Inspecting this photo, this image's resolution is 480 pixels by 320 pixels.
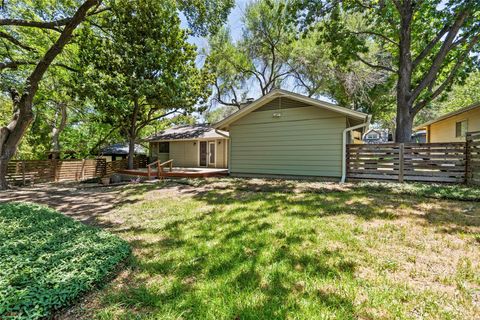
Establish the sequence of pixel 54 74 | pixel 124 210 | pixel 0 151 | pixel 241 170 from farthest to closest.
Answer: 1. pixel 54 74
2. pixel 241 170
3. pixel 0 151
4. pixel 124 210

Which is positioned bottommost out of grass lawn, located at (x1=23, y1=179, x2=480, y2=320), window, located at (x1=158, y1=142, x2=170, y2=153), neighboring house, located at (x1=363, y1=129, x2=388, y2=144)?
grass lawn, located at (x1=23, y1=179, x2=480, y2=320)

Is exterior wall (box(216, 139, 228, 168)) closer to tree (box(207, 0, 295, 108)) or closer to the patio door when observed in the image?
the patio door

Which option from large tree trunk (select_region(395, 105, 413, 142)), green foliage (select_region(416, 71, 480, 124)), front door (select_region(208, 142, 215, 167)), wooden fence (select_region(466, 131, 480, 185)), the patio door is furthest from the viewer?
green foliage (select_region(416, 71, 480, 124))

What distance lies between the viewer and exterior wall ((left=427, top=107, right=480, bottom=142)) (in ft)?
40.0

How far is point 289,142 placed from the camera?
10062 millimetres

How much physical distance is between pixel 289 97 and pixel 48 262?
9.12 meters

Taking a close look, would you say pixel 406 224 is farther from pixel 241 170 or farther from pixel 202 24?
pixel 202 24

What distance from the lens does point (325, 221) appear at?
434cm

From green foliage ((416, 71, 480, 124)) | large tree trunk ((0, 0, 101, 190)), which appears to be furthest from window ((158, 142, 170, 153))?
green foliage ((416, 71, 480, 124))

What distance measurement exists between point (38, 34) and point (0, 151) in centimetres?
620

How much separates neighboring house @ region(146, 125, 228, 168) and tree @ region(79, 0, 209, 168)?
3.08 m

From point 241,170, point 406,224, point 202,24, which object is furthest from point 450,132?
point 202,24

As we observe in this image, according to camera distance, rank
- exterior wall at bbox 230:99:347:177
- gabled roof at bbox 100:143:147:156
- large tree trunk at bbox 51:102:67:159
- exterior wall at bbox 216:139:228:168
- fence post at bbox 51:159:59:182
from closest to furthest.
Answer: exterior wall at bbox 230:99:347:177 → fence post at bbox 51:159:59:182 → exterior wall at bbox 216:139:228:168 → large tree trunk at bbox 51:102:67:159 → gabled roof at bbox 100:143:147:156

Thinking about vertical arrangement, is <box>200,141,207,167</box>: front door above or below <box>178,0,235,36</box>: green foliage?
below
